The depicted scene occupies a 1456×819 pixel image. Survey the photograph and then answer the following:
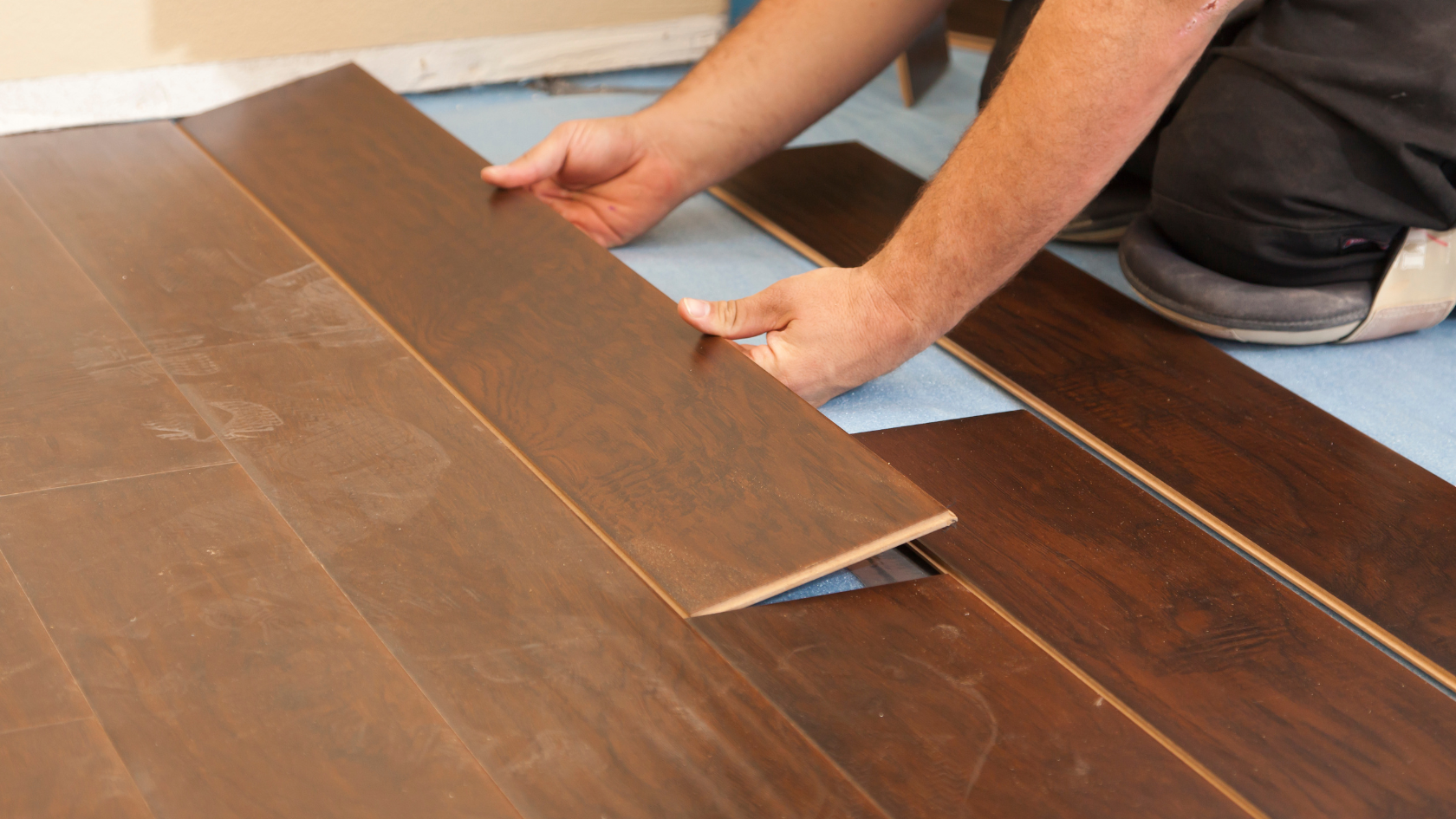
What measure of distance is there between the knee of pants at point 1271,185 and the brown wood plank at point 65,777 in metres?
1.95

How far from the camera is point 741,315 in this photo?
1668 mm

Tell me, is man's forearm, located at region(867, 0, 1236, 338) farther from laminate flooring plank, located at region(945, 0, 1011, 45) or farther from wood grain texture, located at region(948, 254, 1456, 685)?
laminate flooring plank, located at region(945, 0, 1011, 45)

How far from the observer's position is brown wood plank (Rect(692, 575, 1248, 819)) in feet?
3.43

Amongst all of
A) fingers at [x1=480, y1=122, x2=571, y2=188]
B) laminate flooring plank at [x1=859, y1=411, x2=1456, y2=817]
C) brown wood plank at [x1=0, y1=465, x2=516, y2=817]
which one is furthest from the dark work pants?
brown wood plank at [x1=0, y1=465, x2=516, y2=817]

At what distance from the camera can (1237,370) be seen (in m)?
1.96

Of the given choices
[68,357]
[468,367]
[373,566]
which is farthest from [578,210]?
[373,566]

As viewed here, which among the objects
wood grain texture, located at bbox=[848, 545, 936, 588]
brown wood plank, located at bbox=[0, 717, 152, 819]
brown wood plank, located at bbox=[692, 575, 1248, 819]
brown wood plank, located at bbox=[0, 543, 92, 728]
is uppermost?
brown wood plank, located at bbox=[0, 543, 92, 728]

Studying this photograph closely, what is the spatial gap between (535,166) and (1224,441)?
50.9 inches

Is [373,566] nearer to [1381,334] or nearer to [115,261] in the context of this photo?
[115,261]

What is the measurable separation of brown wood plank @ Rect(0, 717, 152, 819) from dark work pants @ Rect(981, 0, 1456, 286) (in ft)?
6.39

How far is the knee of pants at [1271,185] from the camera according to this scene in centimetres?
198

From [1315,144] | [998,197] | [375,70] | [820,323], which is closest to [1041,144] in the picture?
[998,197]

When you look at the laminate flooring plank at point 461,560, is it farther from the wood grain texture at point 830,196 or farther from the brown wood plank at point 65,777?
the wood grain texture at point 830,196

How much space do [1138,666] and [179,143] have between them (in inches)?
80.9
